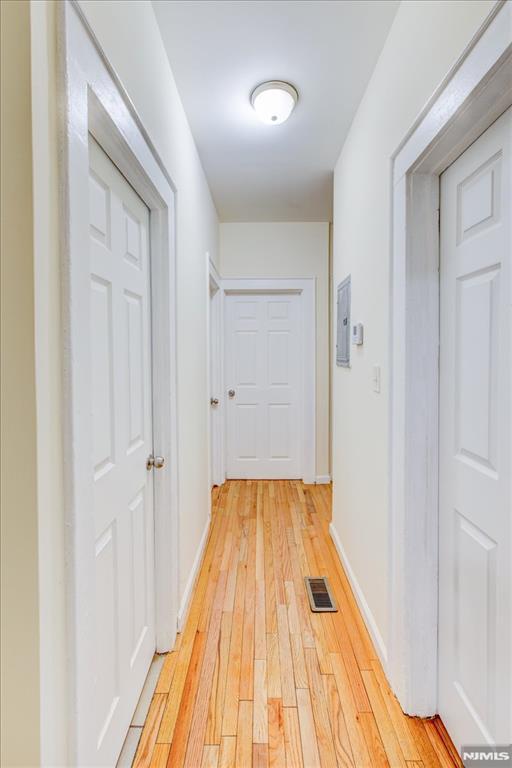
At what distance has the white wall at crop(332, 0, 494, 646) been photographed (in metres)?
1.18

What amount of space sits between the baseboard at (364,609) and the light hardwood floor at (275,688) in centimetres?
4

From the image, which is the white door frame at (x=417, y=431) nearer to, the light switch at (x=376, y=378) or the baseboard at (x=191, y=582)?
the light switch at (x=376, y=378)

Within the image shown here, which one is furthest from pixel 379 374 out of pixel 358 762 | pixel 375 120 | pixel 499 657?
pixel 358 762

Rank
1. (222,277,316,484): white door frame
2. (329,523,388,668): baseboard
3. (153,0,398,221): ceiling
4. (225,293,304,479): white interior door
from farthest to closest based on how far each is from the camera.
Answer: (225,293,304,479): white interior door, (222,277,316,484): white door frame, (329,523,388,668): baseboard, (153,0,398,221): ceiling

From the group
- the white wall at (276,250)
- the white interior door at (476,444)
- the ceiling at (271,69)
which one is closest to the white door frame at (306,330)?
the white wall at (276,250)

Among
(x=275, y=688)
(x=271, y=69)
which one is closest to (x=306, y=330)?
(x=271, y=69)

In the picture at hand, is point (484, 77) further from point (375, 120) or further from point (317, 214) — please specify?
point (317, 214)

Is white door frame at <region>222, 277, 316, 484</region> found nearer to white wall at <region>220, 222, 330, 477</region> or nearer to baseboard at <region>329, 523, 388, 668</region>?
white wall at <region>220, 222, 330, 477</region>

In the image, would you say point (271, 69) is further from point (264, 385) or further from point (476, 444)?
point (264, 385)

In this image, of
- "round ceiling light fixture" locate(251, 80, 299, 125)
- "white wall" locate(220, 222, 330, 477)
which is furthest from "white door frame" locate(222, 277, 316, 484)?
"round ceiling light fixture" locate(251, 80, 299, 125)

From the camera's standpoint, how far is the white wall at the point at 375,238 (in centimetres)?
118

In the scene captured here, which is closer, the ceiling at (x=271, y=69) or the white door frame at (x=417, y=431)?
the white door frame at (x=417, y=431)

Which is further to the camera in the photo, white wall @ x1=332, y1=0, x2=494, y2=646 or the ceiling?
the ceiling

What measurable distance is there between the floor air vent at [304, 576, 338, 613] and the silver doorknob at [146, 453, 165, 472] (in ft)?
3.58
